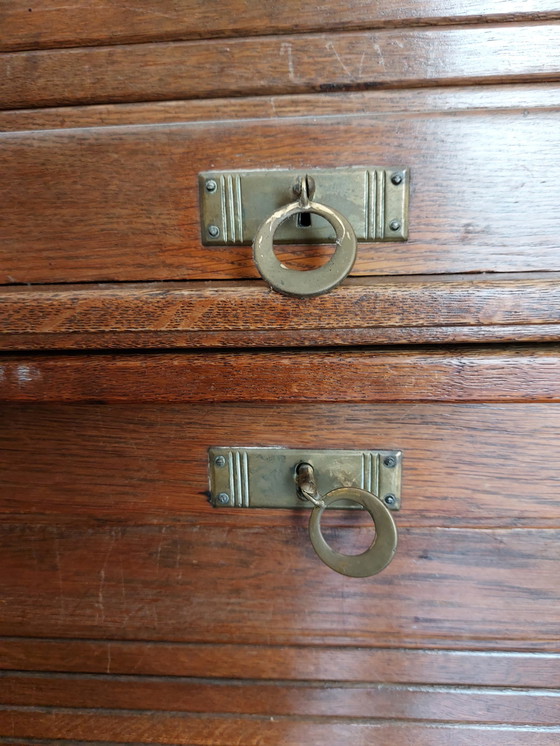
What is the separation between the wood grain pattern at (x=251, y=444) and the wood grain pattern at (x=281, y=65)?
0.78 ft

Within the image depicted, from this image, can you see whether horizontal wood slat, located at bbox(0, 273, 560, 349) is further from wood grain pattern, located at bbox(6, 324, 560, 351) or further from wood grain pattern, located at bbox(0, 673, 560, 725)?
wood grain pattern, located at bbox(0, 673, 560, 725)

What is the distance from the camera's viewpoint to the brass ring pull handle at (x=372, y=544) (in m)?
0.44

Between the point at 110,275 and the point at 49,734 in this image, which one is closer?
the point at 110,275

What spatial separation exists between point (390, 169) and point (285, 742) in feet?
1.66

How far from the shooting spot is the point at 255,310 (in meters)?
0.43

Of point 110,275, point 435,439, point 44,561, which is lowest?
point 44,561

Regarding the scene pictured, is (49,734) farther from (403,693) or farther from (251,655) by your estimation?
(403,693)

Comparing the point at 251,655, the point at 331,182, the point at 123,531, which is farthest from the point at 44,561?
the point at 331,182

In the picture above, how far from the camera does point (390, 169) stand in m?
0.43

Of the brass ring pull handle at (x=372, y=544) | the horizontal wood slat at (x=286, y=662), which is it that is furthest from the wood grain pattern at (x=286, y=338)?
the horizontal wood slat at (x=286, y=662)

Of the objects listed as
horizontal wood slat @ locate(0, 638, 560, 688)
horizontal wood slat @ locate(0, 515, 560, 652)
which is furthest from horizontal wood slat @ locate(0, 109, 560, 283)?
horizontal wood slat @ locate(0, 638, 560, 688)

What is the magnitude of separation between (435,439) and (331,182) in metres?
0.22

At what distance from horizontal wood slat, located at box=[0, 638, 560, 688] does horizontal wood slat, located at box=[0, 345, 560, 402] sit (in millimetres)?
245

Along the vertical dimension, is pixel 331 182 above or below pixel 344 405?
above
